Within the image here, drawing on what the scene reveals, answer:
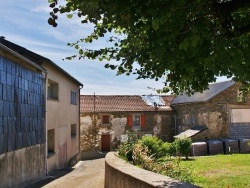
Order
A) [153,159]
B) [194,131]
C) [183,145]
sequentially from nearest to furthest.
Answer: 1. [153,159]
2. [183,145]
3. [194,131]

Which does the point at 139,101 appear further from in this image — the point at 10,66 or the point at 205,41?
the point at 205,41

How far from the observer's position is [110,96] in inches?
1535

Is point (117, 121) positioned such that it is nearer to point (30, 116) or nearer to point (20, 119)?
point (30, 116)

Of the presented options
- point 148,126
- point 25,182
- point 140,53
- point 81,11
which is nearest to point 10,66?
point 25,182

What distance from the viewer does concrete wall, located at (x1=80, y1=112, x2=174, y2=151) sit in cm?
3528

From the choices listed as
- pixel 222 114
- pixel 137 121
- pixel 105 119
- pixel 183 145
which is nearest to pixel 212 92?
pixel 222 114

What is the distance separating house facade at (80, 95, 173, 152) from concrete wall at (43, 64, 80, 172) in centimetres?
896

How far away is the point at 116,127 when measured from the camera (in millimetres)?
35844

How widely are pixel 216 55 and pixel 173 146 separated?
17.1 m

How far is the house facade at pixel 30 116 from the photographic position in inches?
447

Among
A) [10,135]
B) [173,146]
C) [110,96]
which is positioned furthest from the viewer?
[110,96]

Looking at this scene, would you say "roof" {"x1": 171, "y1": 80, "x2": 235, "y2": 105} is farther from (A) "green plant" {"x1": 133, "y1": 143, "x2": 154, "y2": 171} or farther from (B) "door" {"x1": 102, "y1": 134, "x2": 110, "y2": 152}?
(A) "green plant" {"x1": 133, "y1": 143, "x2": 154, "y2": 171}

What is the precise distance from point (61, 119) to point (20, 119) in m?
8.12

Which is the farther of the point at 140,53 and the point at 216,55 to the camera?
the point at 140,53
